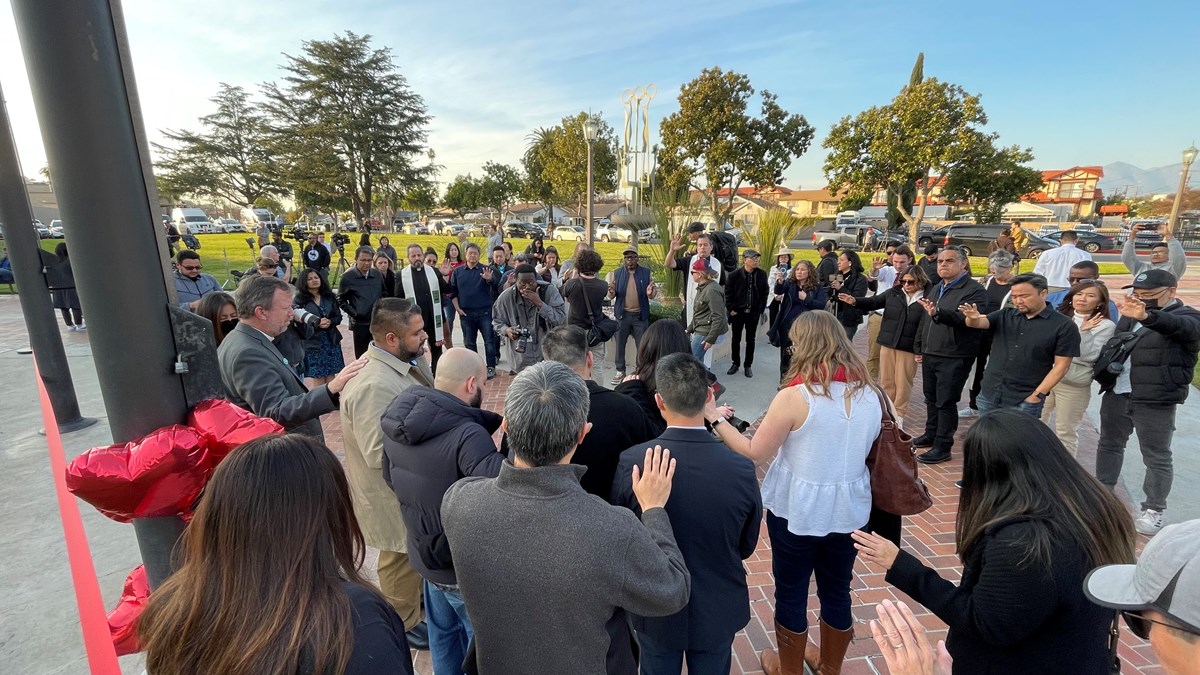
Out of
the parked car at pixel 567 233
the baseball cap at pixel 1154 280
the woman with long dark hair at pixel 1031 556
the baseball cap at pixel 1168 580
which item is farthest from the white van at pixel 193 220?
the baseball cap at pixel 1168 580

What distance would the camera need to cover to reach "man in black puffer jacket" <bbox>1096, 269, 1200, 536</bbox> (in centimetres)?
363

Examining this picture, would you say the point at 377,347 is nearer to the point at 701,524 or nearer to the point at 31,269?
the point at 701,524

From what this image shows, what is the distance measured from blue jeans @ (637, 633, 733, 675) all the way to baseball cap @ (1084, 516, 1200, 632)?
4.44 ft

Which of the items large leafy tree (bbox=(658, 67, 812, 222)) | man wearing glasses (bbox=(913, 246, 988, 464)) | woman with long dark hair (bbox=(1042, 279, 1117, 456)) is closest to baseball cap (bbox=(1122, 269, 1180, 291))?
woman with long dark hair (bbox=(1042, 279, 1117, 456))

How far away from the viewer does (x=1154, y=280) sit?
374 cm

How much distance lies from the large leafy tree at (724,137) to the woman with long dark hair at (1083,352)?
18.7 metres

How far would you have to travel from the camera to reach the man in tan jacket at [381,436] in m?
2.57

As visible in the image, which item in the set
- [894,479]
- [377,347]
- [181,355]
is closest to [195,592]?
[181,355]

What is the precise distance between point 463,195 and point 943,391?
51578mm

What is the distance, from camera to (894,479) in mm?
2375

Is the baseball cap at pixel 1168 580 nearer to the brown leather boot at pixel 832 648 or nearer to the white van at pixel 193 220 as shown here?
the brown leather boot at pixel 832 648

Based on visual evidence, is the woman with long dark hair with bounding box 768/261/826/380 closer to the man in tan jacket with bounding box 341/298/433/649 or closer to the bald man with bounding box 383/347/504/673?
the man in tan jacket with bounding box 341/298/433/649

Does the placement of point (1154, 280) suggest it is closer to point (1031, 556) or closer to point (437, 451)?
point (1031, 556)

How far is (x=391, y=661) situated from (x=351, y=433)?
175 cm
